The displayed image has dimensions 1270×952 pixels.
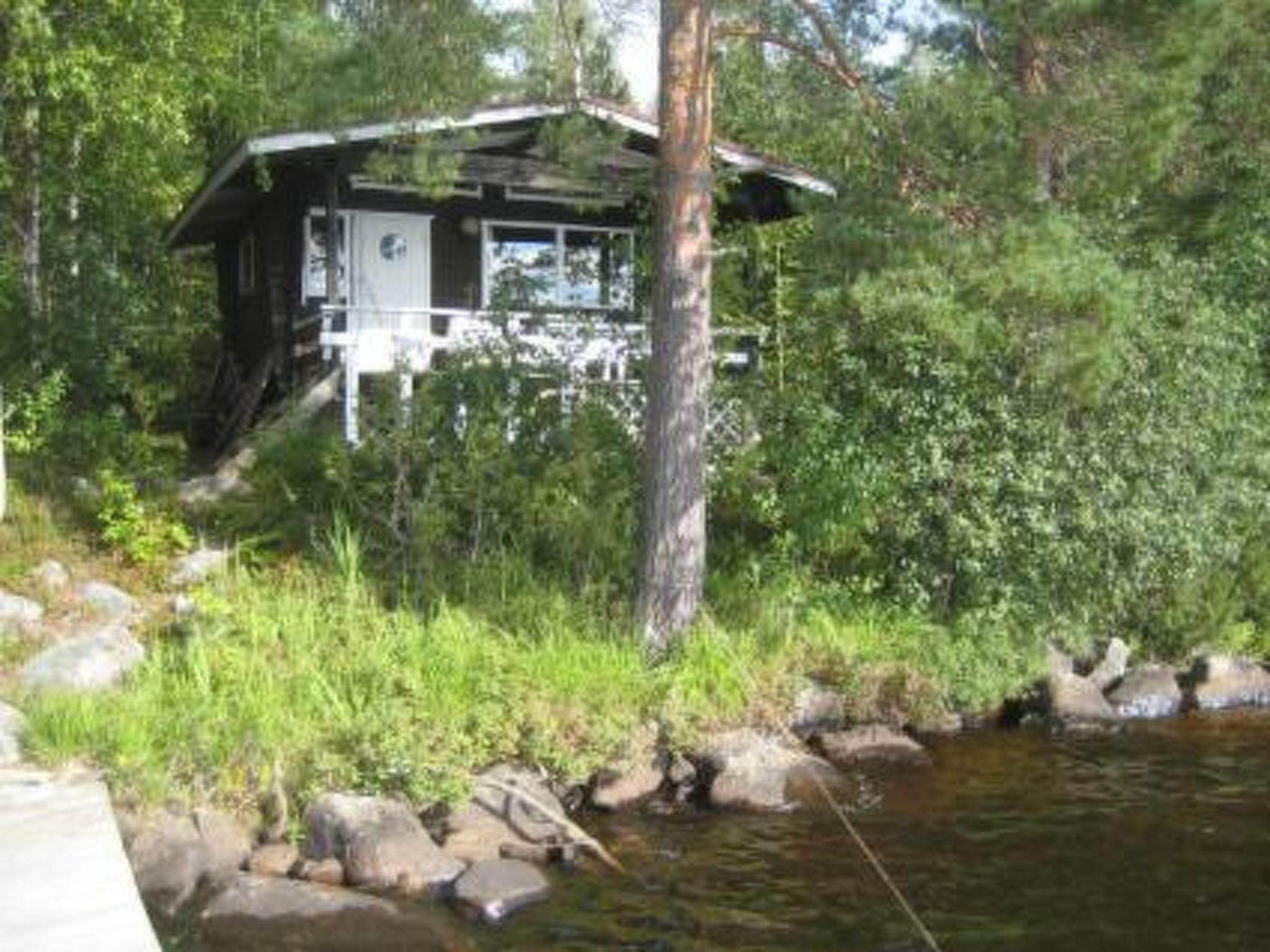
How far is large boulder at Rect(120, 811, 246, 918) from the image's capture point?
7.99 meters

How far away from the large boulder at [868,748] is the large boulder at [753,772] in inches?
22.3

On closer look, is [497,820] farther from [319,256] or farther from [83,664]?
[319,256]

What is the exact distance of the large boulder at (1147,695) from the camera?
12977 millimetres

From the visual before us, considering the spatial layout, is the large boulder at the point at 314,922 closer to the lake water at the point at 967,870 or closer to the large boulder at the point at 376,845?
the lake water at the point at 967,870

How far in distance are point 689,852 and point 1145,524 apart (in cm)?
595

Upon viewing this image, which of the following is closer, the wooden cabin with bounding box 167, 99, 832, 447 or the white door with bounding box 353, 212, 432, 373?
the wooden cabin with bounding box 167, 99, 832, 447

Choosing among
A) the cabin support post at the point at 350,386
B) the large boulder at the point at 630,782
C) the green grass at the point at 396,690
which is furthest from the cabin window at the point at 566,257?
the large boulder at the point at 630,782

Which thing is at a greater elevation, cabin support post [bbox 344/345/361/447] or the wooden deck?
cabin support post [bbox 344/345/361/447]

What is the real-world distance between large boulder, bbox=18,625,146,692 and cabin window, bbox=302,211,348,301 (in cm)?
922

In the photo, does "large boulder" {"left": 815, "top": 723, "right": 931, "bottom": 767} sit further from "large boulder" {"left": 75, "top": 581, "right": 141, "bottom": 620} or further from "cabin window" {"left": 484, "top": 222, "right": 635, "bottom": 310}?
"cabin window" {"left": 484, "top": 222, "right": 635, "bottom": 310}

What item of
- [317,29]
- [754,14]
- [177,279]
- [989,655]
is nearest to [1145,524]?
[989,655]

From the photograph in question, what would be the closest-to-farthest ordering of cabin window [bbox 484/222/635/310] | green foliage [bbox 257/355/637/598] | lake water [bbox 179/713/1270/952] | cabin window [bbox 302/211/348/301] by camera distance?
lake water [bbox 179/713/1270/952], green foliage [bbox 257/355/637/598], cabin window [bbox 484/222/635/310], cabin window [bbox 302/211/348/301]

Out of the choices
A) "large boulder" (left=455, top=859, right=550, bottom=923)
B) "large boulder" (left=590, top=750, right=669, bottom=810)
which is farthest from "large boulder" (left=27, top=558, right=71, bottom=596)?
"large boulder" (left=455, top=859, right=550, bottom=923)

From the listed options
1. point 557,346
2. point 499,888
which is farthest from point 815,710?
point 557,346
